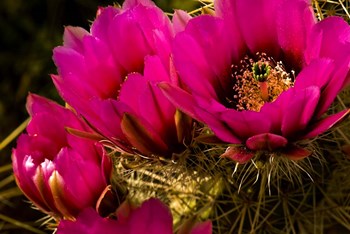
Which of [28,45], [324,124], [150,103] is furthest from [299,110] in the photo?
[28,45]

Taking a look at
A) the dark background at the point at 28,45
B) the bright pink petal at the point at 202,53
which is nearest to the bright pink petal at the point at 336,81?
the bright pink petal at the point at 202,53

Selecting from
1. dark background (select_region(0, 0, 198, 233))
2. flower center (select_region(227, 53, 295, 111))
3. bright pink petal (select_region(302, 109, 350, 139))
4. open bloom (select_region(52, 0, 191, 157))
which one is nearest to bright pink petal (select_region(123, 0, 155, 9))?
open bloom (select_region(52, 0, 191, 157))

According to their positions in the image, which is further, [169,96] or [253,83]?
[253,83]

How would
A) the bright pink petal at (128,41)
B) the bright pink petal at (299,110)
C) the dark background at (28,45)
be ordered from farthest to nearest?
1. the dark background at (28,45)
2. the bright pink petal at (128,41)
3. the bright pink petal at (299,110)

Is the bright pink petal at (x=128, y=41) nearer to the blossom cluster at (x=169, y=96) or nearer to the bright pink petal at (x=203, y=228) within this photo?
the blossom cluster at (x=169, y=96)

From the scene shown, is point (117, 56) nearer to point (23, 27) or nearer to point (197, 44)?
point (197, 44)

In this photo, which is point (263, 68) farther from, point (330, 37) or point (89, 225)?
→ point (89, 225)
